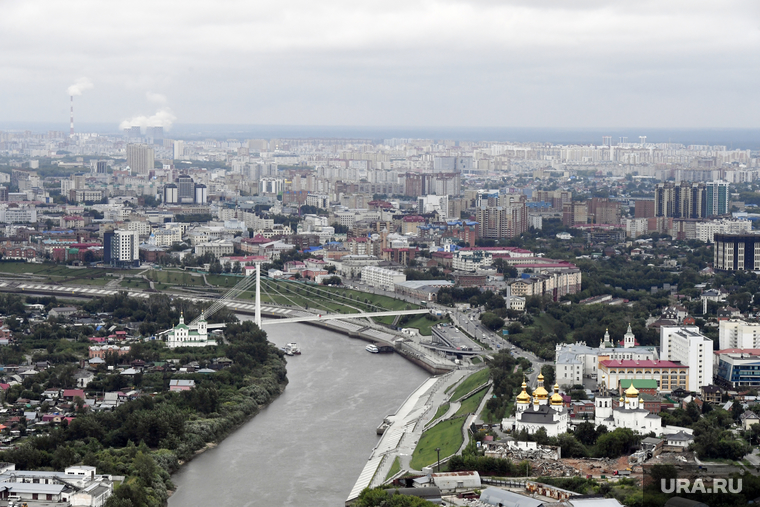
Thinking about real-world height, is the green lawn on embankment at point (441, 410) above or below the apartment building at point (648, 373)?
below

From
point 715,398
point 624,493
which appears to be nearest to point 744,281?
point 715,398

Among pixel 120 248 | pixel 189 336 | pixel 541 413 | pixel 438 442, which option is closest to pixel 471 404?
pixel 438 442

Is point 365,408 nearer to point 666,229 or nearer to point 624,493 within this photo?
point 624,493

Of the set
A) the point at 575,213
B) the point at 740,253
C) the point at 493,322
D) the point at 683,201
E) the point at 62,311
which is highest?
the point at 683,201

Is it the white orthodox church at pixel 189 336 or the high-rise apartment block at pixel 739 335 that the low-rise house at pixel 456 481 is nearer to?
the high-rise apartment block at pixel 739 335

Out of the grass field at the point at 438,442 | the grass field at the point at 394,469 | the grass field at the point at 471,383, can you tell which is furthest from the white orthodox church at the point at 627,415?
the grass field at the point at 471,383

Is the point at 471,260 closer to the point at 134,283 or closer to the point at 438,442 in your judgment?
the point at 134,283
